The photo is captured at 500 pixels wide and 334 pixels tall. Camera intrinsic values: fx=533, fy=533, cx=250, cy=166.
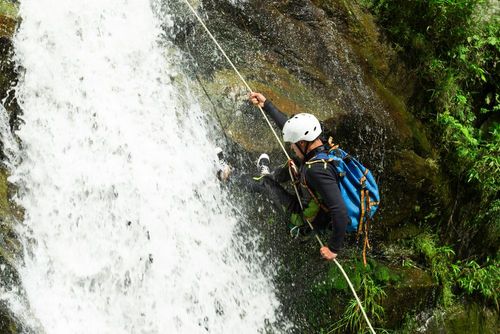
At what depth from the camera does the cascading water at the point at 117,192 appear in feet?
17.6

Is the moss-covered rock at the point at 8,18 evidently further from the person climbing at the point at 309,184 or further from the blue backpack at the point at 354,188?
the blue backpack at the point at 354,188

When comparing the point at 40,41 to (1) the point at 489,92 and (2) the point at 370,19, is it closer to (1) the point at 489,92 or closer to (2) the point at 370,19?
(2) the point at 370,19

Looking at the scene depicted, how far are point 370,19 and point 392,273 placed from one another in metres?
3.59

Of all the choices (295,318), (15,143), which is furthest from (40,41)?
(295,318)

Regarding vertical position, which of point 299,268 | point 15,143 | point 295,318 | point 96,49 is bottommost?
point 295,318

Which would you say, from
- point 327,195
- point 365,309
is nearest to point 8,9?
point 327,195

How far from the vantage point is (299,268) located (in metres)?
6.72

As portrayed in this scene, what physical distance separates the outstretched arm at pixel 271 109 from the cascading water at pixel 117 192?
→ 821 millimetres

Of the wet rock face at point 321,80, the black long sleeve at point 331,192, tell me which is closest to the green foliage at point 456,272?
the wet rock face at point 321,80

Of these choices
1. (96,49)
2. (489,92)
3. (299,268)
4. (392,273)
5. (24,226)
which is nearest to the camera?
(24,226)

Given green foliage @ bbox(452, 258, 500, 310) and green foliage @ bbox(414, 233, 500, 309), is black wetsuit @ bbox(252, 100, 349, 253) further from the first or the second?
green foliage @ bbox(452, 258, 500, 310)

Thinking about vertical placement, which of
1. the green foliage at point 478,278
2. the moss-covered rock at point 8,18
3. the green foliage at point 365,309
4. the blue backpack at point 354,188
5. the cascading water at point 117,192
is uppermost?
the moss-covered rock at point 8,18

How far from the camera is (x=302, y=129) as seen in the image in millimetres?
5000

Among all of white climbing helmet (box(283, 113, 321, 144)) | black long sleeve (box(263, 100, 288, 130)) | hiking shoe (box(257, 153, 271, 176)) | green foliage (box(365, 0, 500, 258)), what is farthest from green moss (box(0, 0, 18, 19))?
green foliage (box(365, 0, 500, 258))
